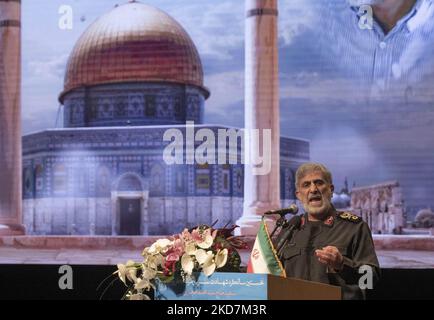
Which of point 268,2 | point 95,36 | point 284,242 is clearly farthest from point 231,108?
point 284,242

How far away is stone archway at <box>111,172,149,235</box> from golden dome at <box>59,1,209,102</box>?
1.32m

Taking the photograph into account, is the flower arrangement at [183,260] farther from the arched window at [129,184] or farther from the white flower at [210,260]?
the arched window at [129,184]

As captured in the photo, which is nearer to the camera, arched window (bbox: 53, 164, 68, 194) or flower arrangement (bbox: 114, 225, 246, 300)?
flower arrangement (bbox: 114, 225, 246, 300)

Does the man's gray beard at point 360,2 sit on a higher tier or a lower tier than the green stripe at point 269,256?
higher

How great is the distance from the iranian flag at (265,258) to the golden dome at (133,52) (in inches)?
218

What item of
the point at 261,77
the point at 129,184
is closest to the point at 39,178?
the point at 129,184

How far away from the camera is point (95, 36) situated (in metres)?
8.80

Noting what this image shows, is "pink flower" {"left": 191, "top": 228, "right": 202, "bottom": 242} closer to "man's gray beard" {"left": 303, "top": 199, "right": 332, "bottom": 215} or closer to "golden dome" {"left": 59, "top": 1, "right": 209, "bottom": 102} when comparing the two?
"man's gray beard" {"left": 303, "top": 199, "right": 332, "bottom": 215}

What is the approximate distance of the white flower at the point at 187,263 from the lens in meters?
2.73

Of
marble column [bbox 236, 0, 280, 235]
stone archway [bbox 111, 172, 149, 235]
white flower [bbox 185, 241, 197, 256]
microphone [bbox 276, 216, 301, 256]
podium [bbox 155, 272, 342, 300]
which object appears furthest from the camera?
stone archway [bbox 111, 172, 149, 235]

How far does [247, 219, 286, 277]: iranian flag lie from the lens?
275 cm

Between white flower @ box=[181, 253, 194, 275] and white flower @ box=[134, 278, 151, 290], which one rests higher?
white flower @ box=[181, 253, 194, 275]

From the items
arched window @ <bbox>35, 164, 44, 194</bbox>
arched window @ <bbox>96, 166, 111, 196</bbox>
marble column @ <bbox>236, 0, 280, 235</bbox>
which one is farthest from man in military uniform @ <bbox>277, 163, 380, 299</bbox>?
arched window @ <bbox>35, 164, 44, 194</bbox>

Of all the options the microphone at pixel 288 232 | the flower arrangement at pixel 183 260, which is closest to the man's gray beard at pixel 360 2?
the microphone at pixel 288 232
